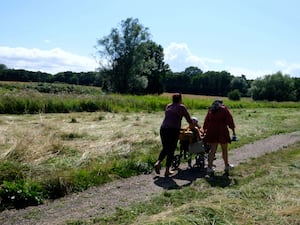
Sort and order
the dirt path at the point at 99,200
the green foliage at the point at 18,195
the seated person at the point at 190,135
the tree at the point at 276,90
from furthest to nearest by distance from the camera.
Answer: the tree at the point at 276,90, the seated person at the point at 190,135, the green foliage at the point at 18,195, the dirt path at the point at 99,200

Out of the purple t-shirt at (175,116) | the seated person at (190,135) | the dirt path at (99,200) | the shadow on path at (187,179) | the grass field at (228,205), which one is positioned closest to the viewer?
the grass field at (228,205)

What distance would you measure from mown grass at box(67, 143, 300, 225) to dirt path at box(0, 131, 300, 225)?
35 cm

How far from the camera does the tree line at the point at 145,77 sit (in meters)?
64.9

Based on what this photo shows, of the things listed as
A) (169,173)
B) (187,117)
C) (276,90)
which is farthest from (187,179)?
(276,90)

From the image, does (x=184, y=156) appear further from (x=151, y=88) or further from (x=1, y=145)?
(x=151, y=88)

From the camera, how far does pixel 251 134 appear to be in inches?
723

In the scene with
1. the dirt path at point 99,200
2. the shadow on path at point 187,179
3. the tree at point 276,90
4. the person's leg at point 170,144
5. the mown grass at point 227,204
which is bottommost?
the dirt path at point 99,200

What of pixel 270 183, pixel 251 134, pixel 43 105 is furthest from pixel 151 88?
pixel 270 183

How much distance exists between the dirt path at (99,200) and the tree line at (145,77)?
55006 millimetres

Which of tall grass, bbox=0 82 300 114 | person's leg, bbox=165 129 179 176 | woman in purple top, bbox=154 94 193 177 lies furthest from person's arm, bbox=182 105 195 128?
tall grass, bbox=0 82 300 114

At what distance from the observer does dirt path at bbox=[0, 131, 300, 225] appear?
640cm

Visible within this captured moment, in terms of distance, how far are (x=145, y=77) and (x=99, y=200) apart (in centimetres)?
5905

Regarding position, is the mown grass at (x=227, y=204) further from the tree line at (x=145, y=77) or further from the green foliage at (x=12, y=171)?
the tree line at (x=145, y=77)

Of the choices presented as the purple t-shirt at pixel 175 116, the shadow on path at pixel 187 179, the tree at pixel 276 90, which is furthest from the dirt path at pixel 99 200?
the tree at pixel 276 90
